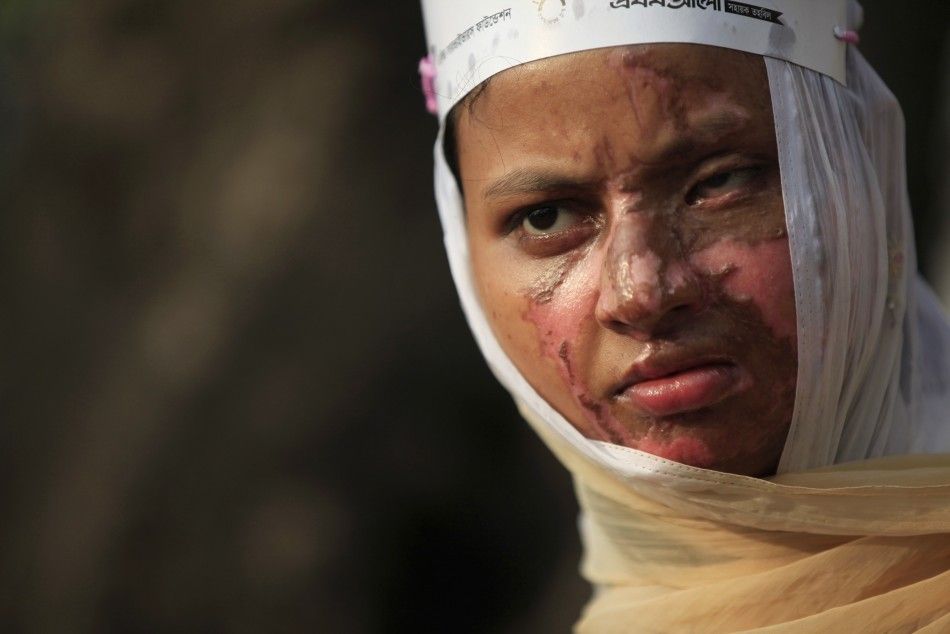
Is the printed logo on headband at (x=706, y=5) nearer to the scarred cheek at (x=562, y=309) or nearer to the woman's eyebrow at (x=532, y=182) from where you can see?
the woman's eyebrow at (x=532, y=182)

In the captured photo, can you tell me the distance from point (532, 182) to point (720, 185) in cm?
32

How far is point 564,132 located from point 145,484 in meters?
2.61

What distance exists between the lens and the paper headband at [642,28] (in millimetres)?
1817

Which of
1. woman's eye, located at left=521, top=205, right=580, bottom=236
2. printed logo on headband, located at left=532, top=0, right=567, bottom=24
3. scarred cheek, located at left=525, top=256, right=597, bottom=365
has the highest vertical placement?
printed logo on headband, located at left=532, top=0, right=567, bottom=24

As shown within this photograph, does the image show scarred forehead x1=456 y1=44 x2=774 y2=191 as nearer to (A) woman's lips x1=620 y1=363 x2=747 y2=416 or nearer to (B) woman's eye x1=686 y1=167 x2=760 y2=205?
(B) woman's eye x1=686 y1=167 x2=760 y2=205

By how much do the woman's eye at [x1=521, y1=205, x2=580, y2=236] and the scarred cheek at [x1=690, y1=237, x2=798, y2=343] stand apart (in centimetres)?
24

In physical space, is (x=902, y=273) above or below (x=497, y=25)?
below

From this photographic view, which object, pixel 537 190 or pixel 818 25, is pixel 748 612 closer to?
pixel 537 190

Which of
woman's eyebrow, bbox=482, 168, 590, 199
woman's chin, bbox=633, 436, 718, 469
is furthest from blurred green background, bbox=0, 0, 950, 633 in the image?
woman's chin, bbox=633, 436, 718, 469

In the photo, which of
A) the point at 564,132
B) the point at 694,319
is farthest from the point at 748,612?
the point at 564,132

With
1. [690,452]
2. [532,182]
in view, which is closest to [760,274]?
[690,452]

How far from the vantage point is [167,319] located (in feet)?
12.9

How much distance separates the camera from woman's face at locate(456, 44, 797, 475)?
1770mm

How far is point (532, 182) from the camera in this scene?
188 cm
